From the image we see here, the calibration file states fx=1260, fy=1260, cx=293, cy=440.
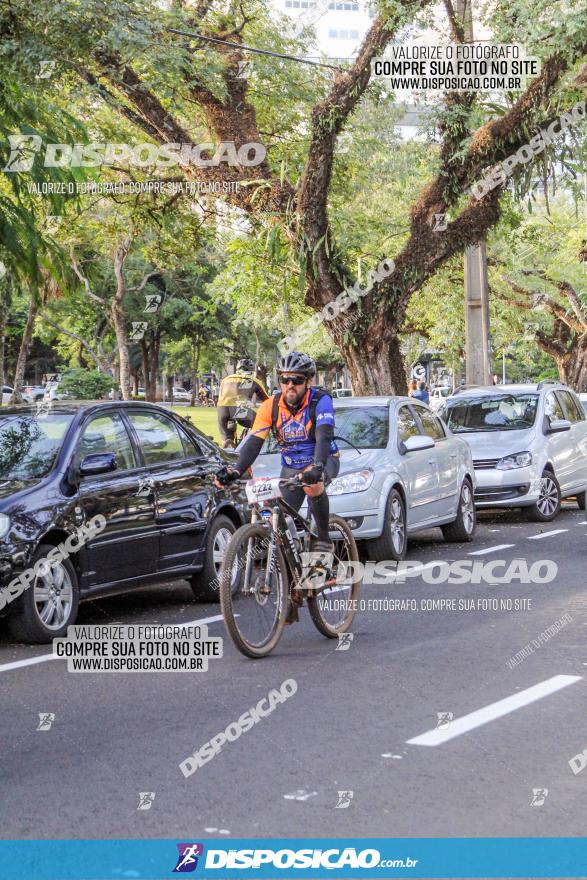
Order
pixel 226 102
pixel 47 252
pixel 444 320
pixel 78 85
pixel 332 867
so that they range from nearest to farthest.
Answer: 1. pixel 332 867
2. pixel 47 252
3. pixel 78 85
4. pixel 226 102
5. pixel 444 320

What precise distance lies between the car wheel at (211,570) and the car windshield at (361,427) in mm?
2970

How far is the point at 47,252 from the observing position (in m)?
10.5

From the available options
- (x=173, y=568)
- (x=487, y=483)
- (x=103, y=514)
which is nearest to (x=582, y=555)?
(x=487, y=483)

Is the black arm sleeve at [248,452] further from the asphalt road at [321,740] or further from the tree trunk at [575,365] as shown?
the tree trunk at [575,365]

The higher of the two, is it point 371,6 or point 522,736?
point 371,6

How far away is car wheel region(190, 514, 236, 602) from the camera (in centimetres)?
1017

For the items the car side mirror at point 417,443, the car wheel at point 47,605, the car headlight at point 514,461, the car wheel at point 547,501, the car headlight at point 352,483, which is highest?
Answer: the car side mirror at point 417,443

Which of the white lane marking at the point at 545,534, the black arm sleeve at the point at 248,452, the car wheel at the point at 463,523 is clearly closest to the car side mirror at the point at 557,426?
the white lane marking at the point at 545,534

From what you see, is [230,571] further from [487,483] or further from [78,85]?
[78,85]

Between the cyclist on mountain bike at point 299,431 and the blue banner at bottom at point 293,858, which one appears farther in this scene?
the cyclist on mountain bike at point 299,431

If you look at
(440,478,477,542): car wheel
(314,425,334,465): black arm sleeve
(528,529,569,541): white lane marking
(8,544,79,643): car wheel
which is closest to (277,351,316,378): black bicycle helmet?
(314,425,334,465): black arm sleeve

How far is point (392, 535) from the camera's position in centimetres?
1246

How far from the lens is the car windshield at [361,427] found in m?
13.3

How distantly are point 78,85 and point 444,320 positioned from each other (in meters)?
26.3
